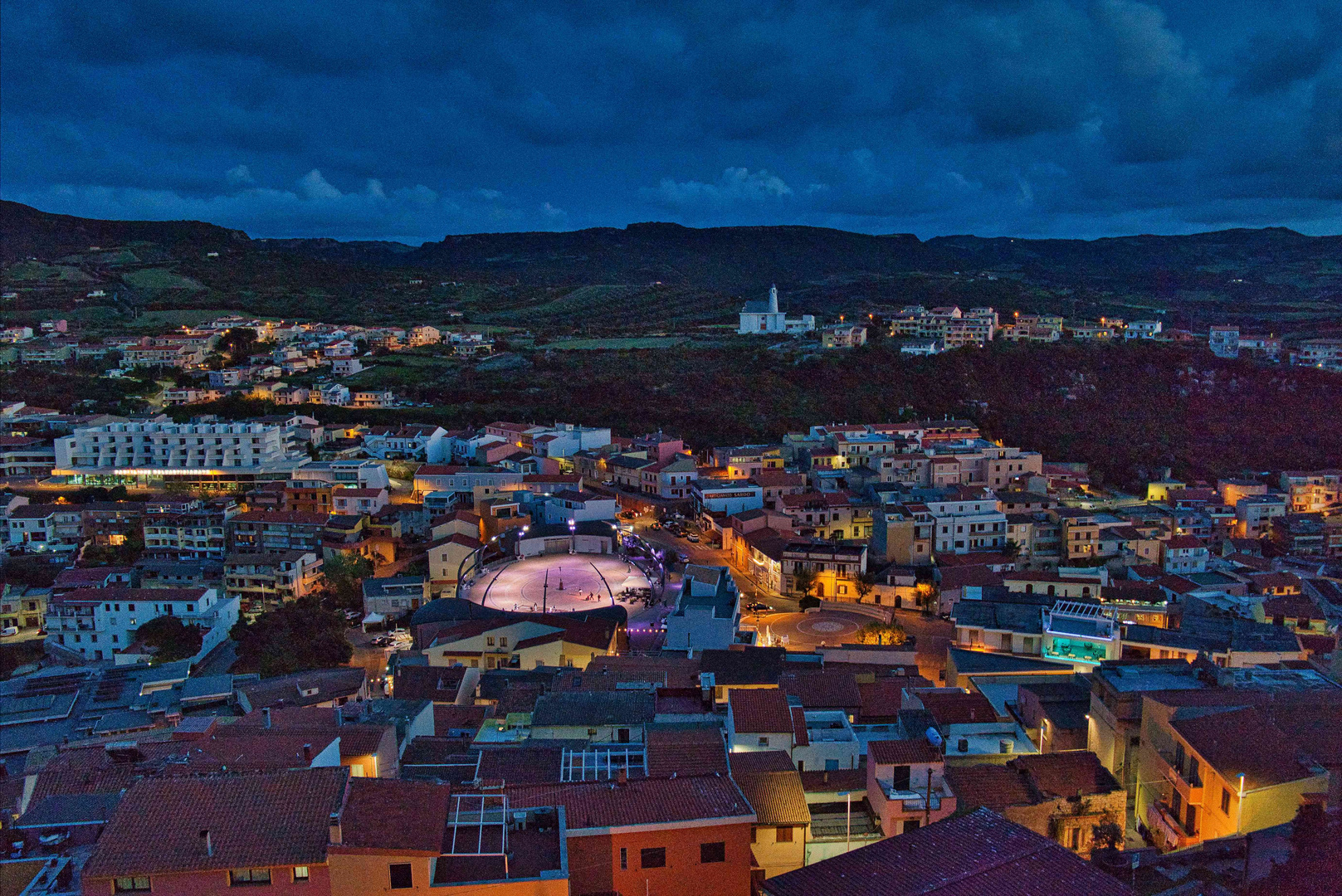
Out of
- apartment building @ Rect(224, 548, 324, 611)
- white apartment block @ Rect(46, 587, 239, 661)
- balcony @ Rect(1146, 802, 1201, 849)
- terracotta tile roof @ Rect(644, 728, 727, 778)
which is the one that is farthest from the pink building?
apartment building @ Rect(224, 548, 324, 611)

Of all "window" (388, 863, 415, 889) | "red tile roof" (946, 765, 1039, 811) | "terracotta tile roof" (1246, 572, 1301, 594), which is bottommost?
"terracotta tile roof" (1246, 572, 1301, 594)

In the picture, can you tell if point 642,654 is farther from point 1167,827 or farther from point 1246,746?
Answer: point 1246,746

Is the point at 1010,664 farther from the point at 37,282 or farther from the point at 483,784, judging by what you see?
the point at 37,282

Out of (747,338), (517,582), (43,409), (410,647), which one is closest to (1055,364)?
(747,338)

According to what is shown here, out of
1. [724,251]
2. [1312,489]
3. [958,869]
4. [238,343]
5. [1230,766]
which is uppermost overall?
[724,251]

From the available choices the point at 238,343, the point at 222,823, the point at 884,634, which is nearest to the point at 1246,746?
the point at 222,823

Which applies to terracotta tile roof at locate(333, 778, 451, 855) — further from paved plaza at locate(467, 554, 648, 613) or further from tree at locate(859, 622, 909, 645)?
paved plaza at locate(467, 554, 648, 613)
